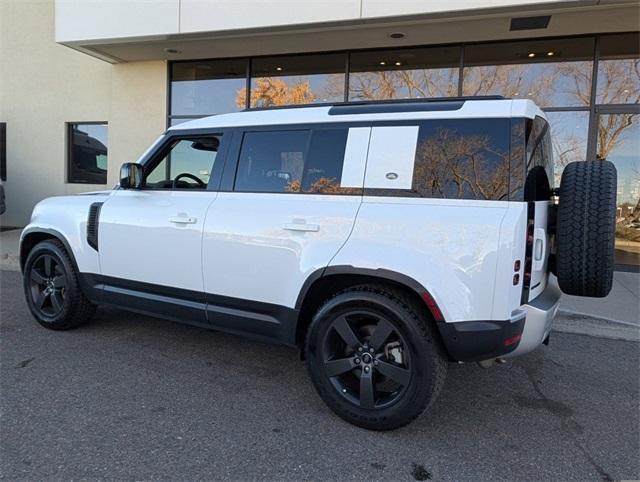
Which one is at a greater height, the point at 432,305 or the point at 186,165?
the point at 186,165

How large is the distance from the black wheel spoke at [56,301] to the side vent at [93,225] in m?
0.79

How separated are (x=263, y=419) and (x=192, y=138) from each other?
228 centimetres

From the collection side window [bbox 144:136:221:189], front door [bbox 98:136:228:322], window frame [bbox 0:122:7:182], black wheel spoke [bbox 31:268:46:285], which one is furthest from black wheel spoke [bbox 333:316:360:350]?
window frame [bbox 0:122:7:182]

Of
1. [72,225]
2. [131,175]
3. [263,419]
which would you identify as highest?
[131,175]

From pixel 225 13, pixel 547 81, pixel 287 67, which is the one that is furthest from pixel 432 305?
pixel 287 67

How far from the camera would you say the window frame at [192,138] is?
3.73 m

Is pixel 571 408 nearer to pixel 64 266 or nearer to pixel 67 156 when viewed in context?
pixel 64 266

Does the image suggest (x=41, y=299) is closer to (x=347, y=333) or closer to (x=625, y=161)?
(x=347, y=333)

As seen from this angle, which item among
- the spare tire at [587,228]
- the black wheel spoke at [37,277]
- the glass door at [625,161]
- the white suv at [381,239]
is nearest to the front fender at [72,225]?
the black wheel spoke at [37,277]

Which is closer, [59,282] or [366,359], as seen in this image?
[366,359]

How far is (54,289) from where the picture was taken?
4.70 metres

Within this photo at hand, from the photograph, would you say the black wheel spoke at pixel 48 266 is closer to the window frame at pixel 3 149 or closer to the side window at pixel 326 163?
the side window at pixel 326 163

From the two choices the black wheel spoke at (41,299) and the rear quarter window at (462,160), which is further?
the black wheel spoke at (41,299)

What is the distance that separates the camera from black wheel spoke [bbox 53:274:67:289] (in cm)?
458
